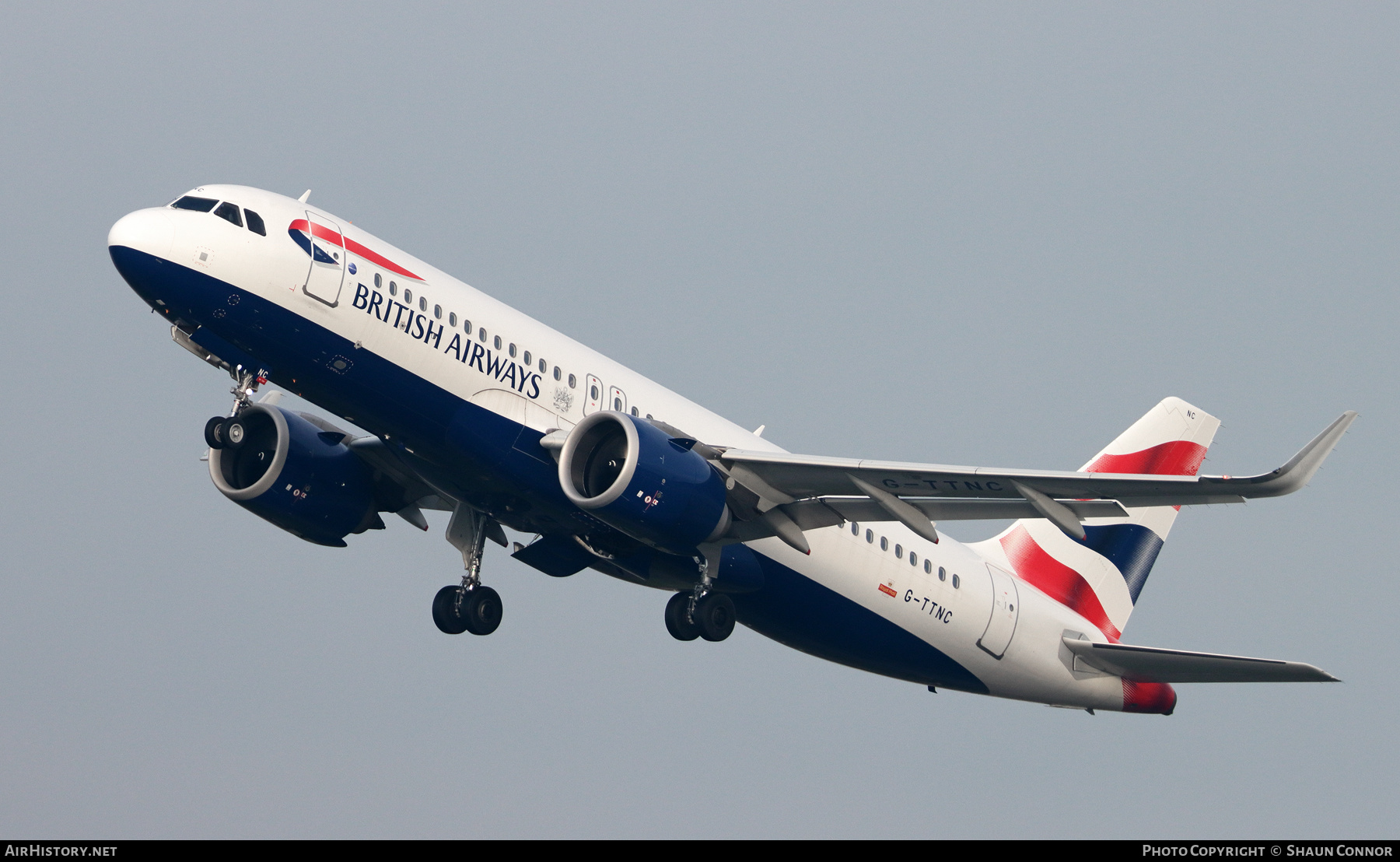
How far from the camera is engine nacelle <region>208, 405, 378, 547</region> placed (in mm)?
31484

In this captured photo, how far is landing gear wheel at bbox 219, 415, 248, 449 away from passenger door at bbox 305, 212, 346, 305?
3.01 m

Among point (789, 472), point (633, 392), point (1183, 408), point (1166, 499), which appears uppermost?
point (1183, 408)

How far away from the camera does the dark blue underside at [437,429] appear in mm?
25469

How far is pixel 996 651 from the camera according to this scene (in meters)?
34.0

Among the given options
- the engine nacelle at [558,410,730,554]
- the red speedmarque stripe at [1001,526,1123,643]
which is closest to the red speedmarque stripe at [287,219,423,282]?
the engine nacelle at [558,410,730,554]

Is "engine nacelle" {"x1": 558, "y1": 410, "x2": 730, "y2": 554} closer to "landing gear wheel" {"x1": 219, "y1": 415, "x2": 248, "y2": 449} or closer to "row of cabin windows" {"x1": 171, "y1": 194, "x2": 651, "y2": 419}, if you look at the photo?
"row of cabin windows" {"x1": 171, "y1": 194, "x2": 651, "y2": 419}

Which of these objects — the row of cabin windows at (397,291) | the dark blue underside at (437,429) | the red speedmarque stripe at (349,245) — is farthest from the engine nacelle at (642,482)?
the red speedmarque stripe at (349,245)

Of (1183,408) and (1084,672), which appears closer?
(1084,672)

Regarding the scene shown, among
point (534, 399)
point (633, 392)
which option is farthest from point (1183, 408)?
point (534, 399)

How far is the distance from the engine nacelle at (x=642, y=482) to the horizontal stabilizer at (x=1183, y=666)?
10.5m

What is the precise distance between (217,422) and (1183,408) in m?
22.9

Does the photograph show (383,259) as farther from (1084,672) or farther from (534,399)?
(1084,672)

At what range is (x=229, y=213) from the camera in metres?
25.9

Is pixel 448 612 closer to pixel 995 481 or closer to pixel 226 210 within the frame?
pixel 226 210
